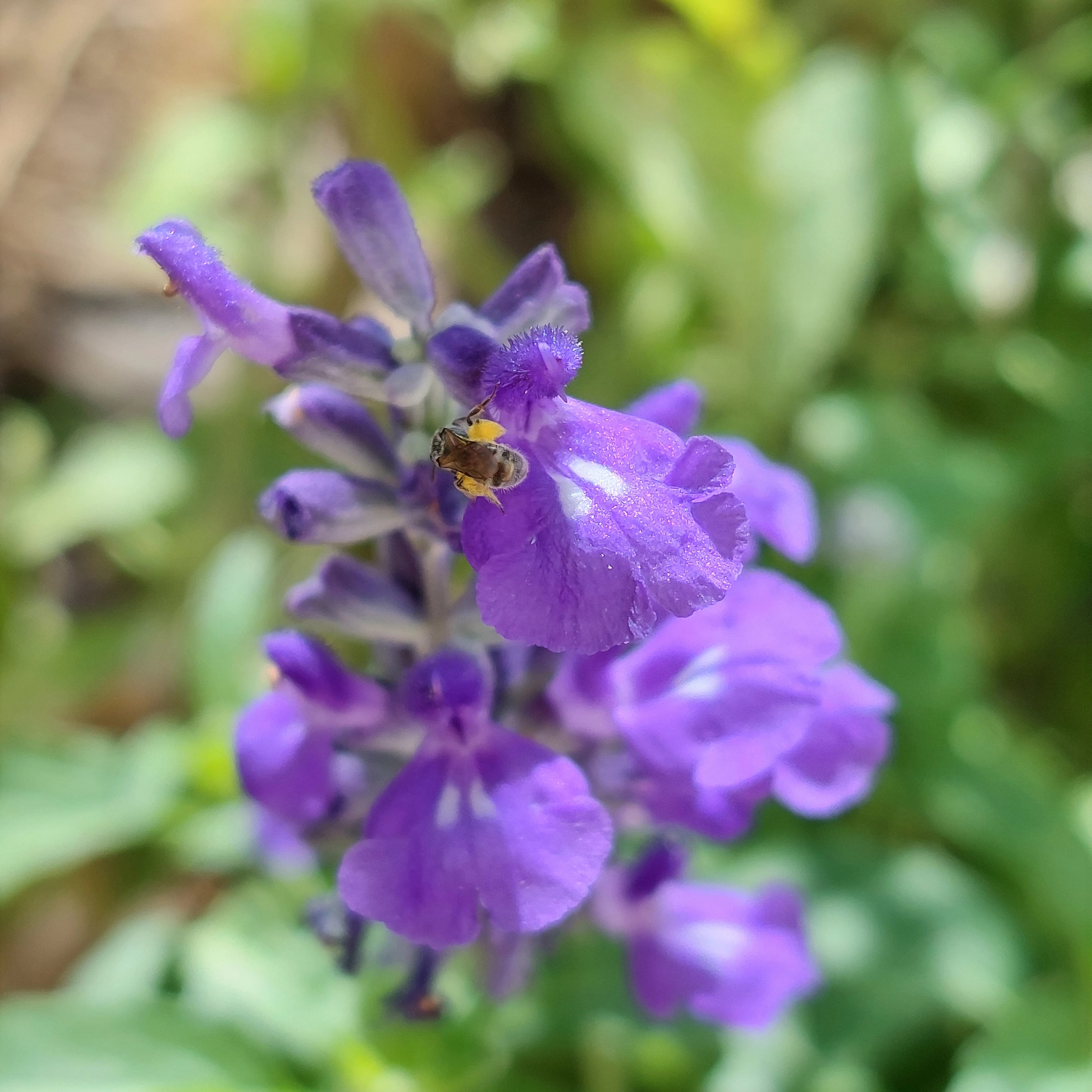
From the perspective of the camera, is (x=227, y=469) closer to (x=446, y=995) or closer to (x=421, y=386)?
(x=446, y=995)

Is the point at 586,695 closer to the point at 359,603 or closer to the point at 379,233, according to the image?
the point at 359,603

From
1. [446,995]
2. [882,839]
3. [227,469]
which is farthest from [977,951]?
[227,469]

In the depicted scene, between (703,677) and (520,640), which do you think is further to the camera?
(703,677)

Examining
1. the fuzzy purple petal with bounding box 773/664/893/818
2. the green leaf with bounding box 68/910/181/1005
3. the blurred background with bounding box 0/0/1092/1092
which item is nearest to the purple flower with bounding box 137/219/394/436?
the fuzzy purple petal with bounding box 773/664/893/818

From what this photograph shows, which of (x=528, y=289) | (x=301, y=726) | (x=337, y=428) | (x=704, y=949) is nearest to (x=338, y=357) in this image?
(x=337, y=428)

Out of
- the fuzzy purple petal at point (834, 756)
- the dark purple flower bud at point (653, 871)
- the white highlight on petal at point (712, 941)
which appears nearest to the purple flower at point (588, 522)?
the fuzzy purple petal at point (834, 756)

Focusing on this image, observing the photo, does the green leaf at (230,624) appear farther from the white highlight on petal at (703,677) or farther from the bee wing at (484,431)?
the bee wing at (484,431)

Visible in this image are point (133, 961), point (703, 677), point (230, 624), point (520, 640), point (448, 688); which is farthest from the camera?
point (133, 961)
